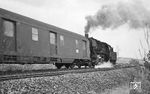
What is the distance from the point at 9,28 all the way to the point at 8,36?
40 cm

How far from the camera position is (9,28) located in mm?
10750

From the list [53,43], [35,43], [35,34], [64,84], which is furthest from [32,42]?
[64,84]

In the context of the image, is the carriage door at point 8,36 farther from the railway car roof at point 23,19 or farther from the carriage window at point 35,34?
the carriage window at point 35,34

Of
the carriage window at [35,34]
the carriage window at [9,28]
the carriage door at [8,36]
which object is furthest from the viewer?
the carriage window at [35,34]

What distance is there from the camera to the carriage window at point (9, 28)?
34.4ft

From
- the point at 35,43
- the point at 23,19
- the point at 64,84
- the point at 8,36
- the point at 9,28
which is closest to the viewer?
the point at 64,84

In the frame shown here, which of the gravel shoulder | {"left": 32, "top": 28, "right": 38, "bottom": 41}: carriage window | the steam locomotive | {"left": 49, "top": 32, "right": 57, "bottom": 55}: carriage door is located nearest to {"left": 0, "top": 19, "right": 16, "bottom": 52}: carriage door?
the steam locomotive

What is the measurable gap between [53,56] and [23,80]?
254 inches

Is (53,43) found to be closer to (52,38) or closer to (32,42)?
(52,38)

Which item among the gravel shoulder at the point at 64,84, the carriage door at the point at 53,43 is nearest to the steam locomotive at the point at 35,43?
the carriage door at the point at 53,43

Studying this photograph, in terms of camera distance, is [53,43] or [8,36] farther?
[53,43]

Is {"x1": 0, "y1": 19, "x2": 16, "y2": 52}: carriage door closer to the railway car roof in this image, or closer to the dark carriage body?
the dark carriage body

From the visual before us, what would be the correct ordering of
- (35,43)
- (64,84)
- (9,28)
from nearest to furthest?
(64,84) → (9,28) → (35,43)

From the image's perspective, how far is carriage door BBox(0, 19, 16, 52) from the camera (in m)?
10.2
